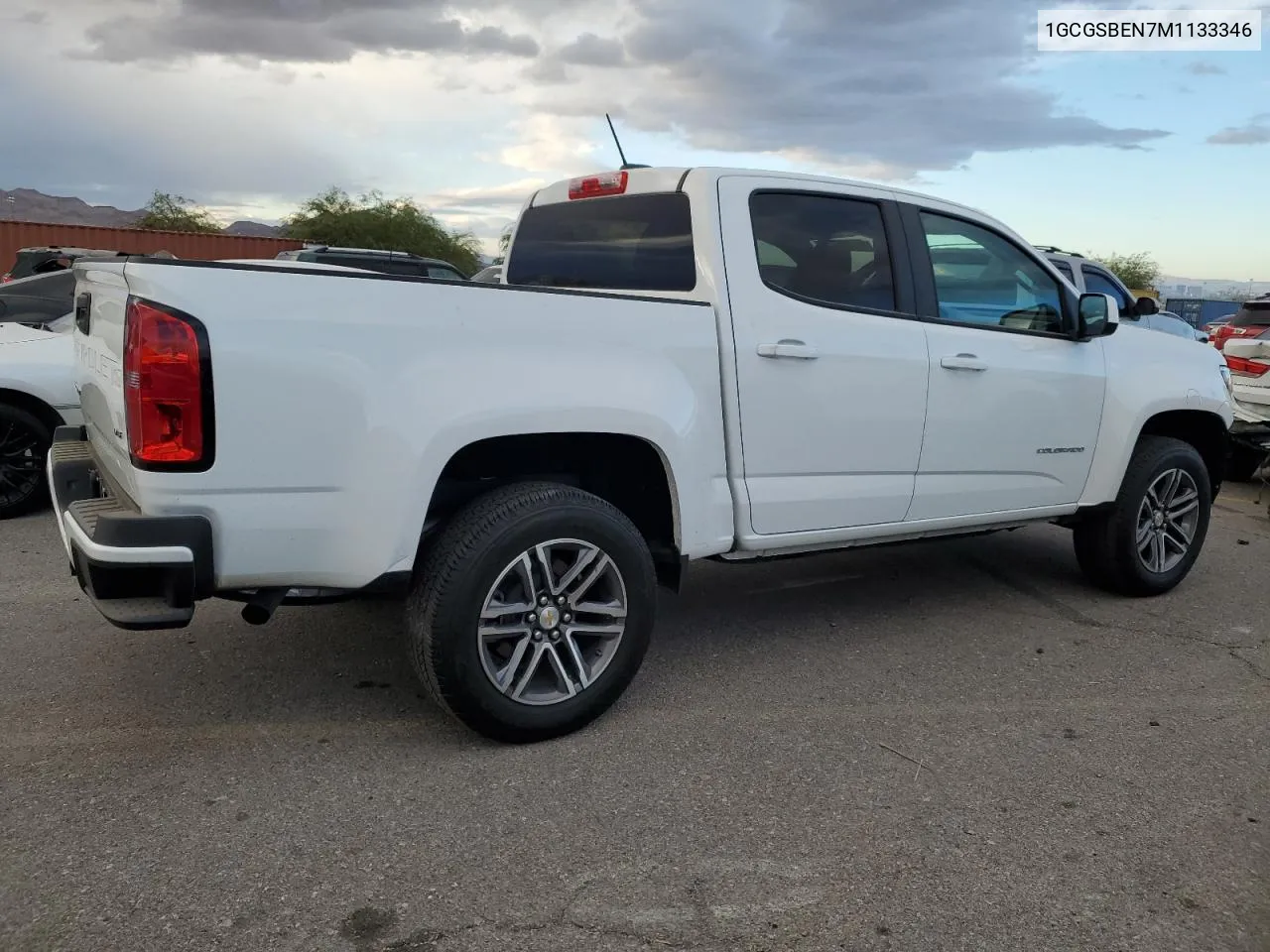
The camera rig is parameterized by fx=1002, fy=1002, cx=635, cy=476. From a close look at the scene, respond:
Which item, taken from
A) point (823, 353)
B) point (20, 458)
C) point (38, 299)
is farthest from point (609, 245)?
point (38, 299)

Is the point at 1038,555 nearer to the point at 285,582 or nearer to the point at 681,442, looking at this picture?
the point at 681,442

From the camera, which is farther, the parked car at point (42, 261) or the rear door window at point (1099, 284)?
the rear door window at point (1099, 284)

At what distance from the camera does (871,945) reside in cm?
238

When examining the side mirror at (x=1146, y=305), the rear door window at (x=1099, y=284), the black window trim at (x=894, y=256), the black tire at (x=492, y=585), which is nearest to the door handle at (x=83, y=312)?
the black tire at (x=492, y=585)

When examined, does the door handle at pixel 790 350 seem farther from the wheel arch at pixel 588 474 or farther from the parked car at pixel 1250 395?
the parked car at pixel 1250 395

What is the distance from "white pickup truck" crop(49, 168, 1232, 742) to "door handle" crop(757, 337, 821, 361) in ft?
0.05

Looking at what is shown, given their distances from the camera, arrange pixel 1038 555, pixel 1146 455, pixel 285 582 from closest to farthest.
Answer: pixel 285 582
pixel 1146 455
pixel 1038 555

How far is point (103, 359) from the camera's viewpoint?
3.16m

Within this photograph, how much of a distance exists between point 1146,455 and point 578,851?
12.3ft

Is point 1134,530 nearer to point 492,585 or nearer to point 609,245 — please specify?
point 609,245

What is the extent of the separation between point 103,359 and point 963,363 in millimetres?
3244

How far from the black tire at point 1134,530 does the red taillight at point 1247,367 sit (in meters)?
3.80

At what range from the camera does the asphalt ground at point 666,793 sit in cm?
246

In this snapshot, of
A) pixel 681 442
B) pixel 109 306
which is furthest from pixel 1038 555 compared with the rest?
pixel 109 306
